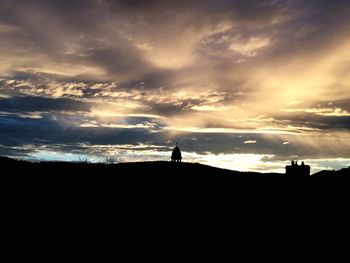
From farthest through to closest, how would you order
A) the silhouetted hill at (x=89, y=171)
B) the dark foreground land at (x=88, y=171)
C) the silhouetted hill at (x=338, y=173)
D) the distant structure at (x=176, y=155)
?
the distant structure at (x=176, y=155), the silhouetted hill at (x=338, y=173), the silhouetted hill at (x=89, y=171), the dark foreground land at (x=88, y=171)

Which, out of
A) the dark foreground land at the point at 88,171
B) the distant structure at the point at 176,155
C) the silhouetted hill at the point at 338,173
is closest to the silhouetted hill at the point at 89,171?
the dark foreground land at the point at 88,171

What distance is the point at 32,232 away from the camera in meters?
20.8

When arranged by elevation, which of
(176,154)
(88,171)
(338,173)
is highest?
(176,154)

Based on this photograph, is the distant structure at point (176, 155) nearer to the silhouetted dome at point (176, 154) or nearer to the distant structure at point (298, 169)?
the silhouetted dome at point (176, 154)

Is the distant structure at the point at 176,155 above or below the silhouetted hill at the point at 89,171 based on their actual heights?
above

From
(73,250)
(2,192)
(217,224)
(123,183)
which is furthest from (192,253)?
(2,192)

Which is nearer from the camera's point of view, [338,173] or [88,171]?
[88,171]

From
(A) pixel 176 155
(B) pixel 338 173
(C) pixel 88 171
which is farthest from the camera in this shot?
(A) pixel 176 155

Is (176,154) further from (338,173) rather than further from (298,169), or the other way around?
(338,173)

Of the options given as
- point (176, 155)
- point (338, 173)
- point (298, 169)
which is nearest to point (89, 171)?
point (176, 155)

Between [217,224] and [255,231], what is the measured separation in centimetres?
247

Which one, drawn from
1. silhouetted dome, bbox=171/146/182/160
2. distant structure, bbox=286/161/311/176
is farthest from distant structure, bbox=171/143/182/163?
distant structure, bbox=286/161/311/176

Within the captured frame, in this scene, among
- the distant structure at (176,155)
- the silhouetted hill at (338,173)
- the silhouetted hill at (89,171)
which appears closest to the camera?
the silhouetted hill at (89,171)

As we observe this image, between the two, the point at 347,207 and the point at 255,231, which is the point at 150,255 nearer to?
the point at 255,231
